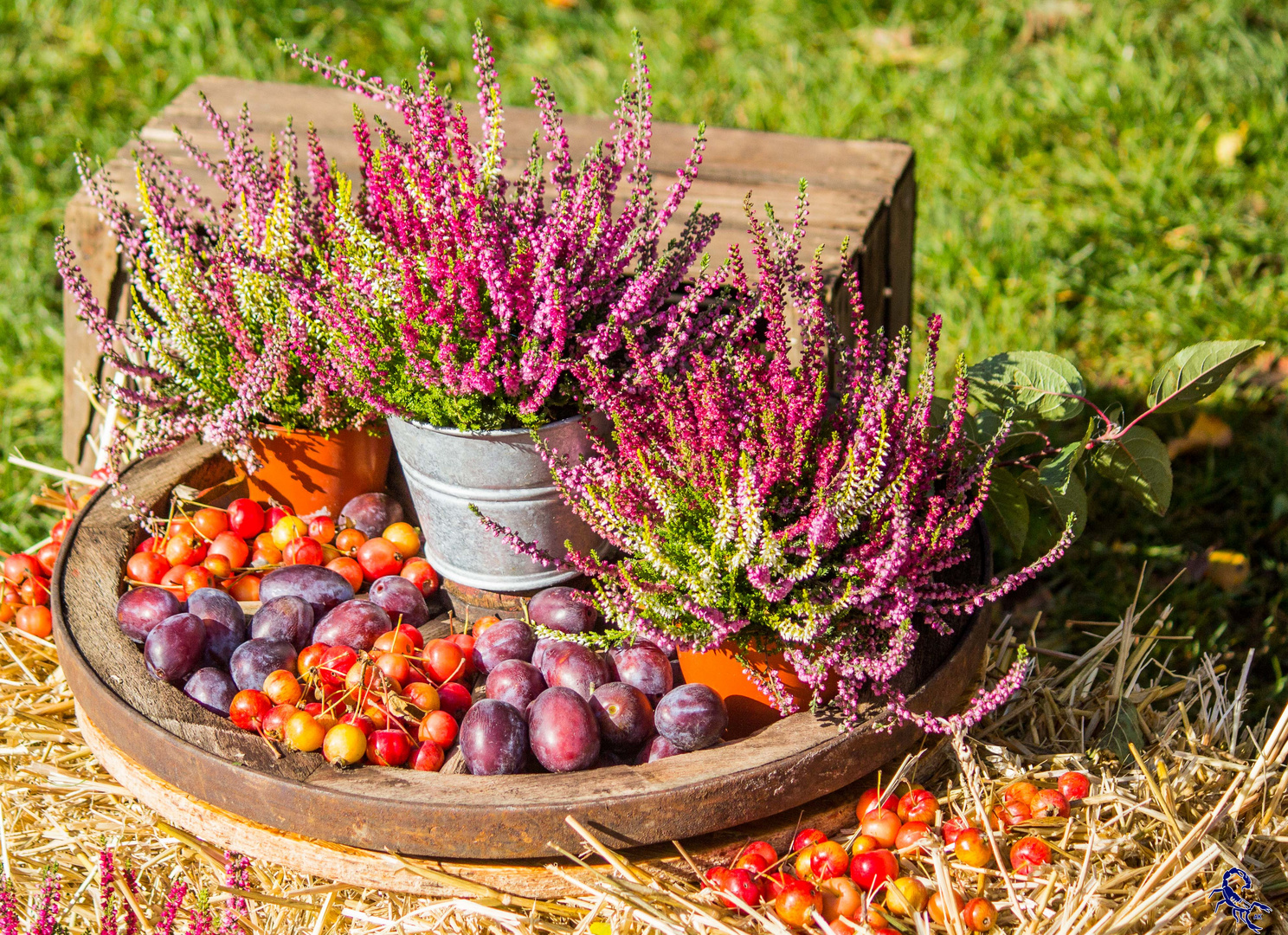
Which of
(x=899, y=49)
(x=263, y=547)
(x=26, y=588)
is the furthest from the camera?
(x=899, y=49)

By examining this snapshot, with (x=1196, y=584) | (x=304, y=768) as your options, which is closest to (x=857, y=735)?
(x=304, y=768)

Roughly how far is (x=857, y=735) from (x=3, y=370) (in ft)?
11.2

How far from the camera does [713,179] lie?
2.92 m

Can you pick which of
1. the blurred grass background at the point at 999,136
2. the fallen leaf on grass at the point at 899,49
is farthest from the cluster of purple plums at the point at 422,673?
the fallen leaf on grass at the point at 899,49

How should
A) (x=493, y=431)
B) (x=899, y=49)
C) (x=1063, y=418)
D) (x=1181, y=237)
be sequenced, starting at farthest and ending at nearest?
(x=899, y=49), (x=1181, y=237), (x=1063, y=418), (x=493, y=431)

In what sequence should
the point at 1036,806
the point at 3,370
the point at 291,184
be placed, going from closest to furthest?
the point at 1036,806, the point at 291,184, the point at 3,370

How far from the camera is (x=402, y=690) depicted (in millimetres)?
1799

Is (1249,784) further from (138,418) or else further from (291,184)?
(138,418)

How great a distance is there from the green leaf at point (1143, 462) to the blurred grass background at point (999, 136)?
104cm

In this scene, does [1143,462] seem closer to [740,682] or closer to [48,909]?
[740,682]

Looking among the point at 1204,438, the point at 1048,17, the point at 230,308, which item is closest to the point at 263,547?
the point at 230,308

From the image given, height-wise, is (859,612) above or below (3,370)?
above

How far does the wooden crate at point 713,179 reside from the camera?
276cm

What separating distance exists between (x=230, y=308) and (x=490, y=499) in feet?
1.98
